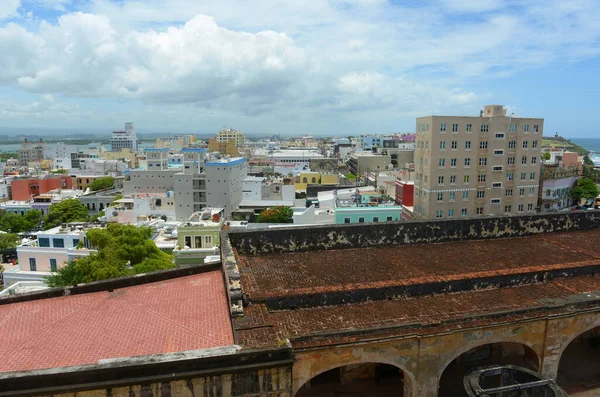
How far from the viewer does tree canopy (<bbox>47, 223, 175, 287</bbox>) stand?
2589cm

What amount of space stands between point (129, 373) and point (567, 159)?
3089 inches

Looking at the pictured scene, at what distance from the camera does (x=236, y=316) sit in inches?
449

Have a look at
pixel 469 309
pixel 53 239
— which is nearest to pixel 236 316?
pixel 469 309

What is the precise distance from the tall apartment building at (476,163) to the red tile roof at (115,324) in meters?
34.8

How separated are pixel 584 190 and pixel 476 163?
29.0 m

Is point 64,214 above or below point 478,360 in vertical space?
below

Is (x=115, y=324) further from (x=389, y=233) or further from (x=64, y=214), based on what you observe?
(x=64, y=214)

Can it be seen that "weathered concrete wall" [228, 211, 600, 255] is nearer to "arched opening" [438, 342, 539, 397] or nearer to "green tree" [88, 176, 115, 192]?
"arched opening" [438, 342, 539, 397]

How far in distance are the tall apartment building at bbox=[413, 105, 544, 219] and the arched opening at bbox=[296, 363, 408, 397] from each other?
31.8 m

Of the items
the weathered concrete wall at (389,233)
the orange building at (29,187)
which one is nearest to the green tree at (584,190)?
the weathered concrete wall at (389,233)

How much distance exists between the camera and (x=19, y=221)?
65250 mm

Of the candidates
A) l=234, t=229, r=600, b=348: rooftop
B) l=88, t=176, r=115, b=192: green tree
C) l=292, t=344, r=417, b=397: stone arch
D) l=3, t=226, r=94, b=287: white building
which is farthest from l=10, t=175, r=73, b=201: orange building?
l=292, t=344, r=417, b=397: stone arch

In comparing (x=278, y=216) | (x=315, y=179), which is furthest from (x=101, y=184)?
(x=278, y=216)

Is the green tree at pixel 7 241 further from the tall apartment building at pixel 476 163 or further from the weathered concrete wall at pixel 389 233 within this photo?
the tall apartment building at pixel 476 163
